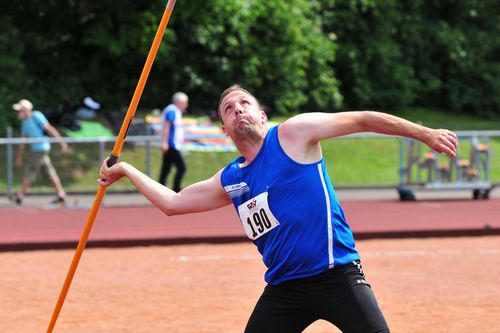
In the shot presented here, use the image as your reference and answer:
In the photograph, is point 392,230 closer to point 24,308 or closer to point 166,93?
point 24,308

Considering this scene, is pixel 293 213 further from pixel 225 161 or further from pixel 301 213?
pixel 225 161

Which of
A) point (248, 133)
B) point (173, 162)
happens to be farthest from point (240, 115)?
point (173, 162)

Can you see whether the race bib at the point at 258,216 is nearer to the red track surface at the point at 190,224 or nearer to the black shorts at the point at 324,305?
the black shorts at the point at 324,305

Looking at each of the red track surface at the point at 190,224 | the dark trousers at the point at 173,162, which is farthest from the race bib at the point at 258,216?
the dark trousers at the point at 173,162

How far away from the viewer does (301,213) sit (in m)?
5.45

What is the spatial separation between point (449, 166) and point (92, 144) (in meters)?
6.32

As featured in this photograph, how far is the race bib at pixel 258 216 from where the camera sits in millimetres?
5500

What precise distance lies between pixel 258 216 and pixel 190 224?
1026 centimetres

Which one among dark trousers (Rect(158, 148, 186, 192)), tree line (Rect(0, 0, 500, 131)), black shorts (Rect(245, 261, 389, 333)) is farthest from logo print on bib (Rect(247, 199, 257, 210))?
tree line (Rect(0, 0, 500, 131))

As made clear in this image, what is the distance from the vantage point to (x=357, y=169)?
22.8 metres

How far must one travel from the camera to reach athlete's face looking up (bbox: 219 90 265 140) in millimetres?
5453

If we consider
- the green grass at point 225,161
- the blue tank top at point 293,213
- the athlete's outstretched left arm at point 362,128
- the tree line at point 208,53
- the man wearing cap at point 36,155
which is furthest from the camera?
the tree line at point 208,53

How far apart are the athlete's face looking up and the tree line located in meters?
20.9

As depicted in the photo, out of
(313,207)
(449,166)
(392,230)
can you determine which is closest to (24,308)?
(313,207)
